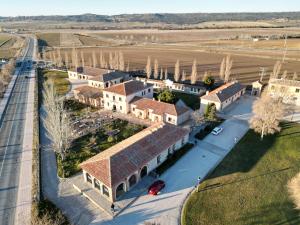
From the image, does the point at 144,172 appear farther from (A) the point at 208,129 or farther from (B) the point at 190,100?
(B) the point at 190,100

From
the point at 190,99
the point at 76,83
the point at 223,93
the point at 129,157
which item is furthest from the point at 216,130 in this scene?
the point at 76,83

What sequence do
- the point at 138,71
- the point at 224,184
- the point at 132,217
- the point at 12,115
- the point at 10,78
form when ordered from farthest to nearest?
the point at 138,71 → the point at 10,78 → the point at 12,115 → the point at 224,184 → the point at 132,217

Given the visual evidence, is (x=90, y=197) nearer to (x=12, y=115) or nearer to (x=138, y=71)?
(x=12, y=115)

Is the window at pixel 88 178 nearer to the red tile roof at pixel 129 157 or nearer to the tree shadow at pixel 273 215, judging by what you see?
the red tile roof at pixel 129 157

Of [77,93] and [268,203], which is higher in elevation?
[77,93]

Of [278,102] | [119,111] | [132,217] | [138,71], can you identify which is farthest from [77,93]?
[278,102]

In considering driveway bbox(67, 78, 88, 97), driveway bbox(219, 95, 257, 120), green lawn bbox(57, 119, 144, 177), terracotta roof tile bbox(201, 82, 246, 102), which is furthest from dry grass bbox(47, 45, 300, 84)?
green lawn bbox(57, 119, 144, 177)
